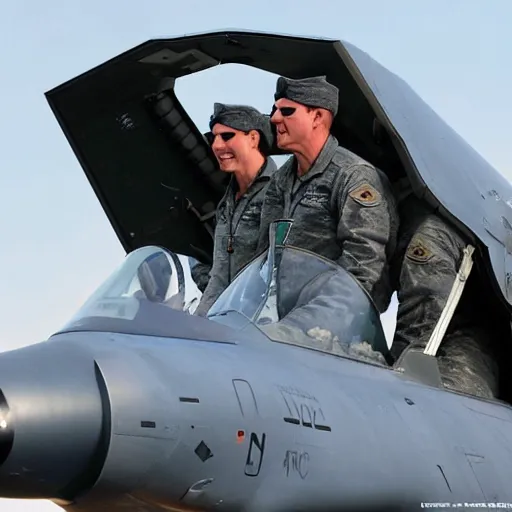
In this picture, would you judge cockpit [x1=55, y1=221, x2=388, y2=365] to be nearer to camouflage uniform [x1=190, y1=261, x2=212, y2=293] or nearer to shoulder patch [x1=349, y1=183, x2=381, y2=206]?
shoulder patch [x1=349, y1=183, x2=381, y2=206]

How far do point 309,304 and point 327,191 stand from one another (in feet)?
4.98

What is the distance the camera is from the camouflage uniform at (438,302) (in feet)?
21.3

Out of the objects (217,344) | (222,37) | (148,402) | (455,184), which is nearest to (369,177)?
(455,184)

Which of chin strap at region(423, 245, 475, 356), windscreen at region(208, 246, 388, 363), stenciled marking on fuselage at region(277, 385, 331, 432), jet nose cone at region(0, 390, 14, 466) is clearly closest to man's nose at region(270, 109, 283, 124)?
chin strap at region(423, 245, 475, 356)

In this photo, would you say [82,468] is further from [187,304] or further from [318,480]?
[187,304]

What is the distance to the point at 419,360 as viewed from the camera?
595 centimetres

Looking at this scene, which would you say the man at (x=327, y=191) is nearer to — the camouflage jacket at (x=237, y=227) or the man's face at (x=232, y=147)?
the camouflage jacket at (x=237, y=227)

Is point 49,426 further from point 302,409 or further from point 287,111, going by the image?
point 287,111

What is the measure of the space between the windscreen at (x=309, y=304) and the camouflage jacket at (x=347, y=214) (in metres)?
0.58

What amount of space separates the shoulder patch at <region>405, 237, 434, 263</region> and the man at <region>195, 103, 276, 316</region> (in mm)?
1425

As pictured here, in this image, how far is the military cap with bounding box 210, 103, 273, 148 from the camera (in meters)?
8.00

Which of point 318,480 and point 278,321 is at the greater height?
point 278,321

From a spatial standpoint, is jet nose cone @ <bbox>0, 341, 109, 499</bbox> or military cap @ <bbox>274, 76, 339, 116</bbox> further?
military cap @ <bbox>274, 76, 339, 116</bbox>

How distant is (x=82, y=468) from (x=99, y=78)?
4665 millimetres
